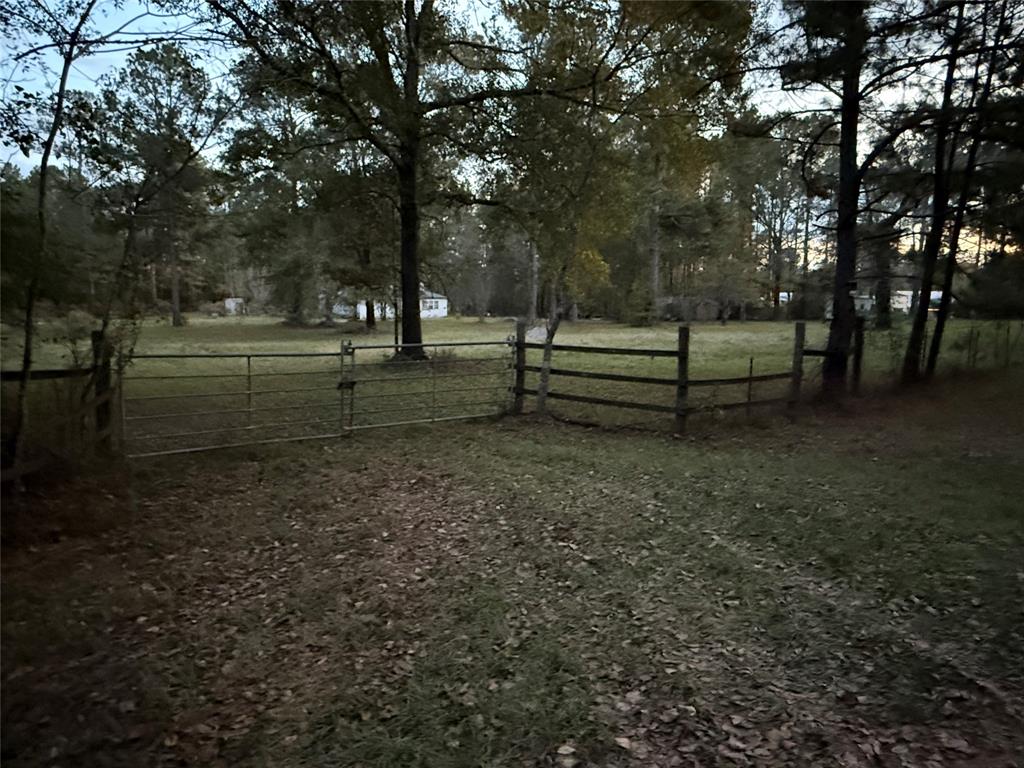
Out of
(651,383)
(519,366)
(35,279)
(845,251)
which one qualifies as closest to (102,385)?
(35,279)

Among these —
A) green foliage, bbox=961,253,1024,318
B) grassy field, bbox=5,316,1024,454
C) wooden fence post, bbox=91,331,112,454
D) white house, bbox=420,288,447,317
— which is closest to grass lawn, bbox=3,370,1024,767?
wooden fence post, bbox=91,331,112,454

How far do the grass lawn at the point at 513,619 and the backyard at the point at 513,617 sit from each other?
2cm

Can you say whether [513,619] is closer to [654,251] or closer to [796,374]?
[796,374]

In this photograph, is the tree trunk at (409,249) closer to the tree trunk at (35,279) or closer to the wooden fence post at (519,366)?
the wooden fence post at (519,366)

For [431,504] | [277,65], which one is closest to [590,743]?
[431,504]

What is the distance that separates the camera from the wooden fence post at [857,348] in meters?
10.6

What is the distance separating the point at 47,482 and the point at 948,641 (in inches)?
224

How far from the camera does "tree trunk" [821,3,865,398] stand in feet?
33.5

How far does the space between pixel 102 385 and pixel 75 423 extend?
891 millimetres

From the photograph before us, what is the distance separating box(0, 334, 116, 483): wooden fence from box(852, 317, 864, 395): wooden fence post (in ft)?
36.1

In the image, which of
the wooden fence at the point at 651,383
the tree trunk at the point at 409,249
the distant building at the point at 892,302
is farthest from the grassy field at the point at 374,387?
the tree trunk at the point at 409,249

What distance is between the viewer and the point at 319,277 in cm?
2369

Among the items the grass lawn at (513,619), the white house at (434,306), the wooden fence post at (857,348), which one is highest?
the white house at (434,306)

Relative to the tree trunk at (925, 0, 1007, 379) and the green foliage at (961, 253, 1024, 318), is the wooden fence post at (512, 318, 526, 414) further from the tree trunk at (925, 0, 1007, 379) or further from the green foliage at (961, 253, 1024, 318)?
the green foliage at (961, 253, 1024, 318)
